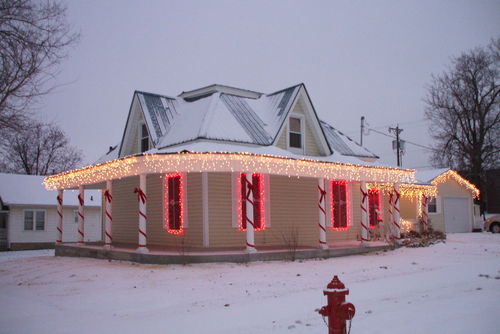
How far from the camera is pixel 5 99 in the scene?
1353cm

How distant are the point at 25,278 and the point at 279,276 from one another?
6.62 m

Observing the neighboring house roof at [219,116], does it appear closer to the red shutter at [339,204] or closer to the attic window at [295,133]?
the attic window at [295,133]

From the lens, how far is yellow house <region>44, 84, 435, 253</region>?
49.1ft

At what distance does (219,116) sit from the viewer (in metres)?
18.5

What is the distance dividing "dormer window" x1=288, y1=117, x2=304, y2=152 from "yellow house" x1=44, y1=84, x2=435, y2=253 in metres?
0.04

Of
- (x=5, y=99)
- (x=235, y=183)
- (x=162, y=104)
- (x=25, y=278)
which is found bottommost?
(x=25, y=278)

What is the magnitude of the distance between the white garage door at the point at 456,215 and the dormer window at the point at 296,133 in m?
16.3

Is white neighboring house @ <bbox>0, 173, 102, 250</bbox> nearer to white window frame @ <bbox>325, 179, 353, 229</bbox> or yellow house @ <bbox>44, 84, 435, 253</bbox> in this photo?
yellow house @ <bbox>44, 84, 435, 253</bbox>

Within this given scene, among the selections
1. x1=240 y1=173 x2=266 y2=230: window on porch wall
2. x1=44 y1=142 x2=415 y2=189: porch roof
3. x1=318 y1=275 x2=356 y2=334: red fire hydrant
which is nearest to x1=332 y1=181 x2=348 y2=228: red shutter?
x1=44 y1=142 x2=415 y2=189: porch roof

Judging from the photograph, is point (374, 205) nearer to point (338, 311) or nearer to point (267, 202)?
point (267, 202)

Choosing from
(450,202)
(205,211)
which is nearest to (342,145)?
(205,211)

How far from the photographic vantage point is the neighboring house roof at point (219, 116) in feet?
58.6

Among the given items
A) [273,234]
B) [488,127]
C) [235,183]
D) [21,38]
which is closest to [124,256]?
[235,183]

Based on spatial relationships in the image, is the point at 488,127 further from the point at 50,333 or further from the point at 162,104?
the point at 50,333
